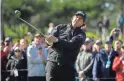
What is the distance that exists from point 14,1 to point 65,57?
47578 millimetres

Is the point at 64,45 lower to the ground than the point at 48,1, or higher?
lower

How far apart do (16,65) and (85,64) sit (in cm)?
213

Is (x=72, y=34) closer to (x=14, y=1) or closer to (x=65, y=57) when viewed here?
(x=65, y=57)

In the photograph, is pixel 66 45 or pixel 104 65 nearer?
pixel 66 45

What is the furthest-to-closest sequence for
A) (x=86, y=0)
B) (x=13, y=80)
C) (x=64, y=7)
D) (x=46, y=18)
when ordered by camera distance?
(x=64, y=7) < (x=46, y=18) < (x=86, y=0) < (x=13, y=80)

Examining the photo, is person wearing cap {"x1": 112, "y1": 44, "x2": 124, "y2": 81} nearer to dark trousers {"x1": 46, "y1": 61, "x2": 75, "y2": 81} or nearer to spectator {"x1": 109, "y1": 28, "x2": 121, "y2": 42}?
spectator {"x1": 109, "y1": 28, "x2": 121, "y2": 42}

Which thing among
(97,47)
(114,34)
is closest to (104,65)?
(97,47)

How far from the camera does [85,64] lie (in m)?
14.2

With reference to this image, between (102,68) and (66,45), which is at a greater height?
(66,45)

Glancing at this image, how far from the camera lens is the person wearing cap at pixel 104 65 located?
1365cm

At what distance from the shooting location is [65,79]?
396 inches

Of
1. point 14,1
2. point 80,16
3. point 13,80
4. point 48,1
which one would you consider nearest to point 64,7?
point 48,1

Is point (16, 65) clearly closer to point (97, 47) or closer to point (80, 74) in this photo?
point (80, 74)

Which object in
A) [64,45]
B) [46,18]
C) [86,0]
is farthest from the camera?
[46,18]
